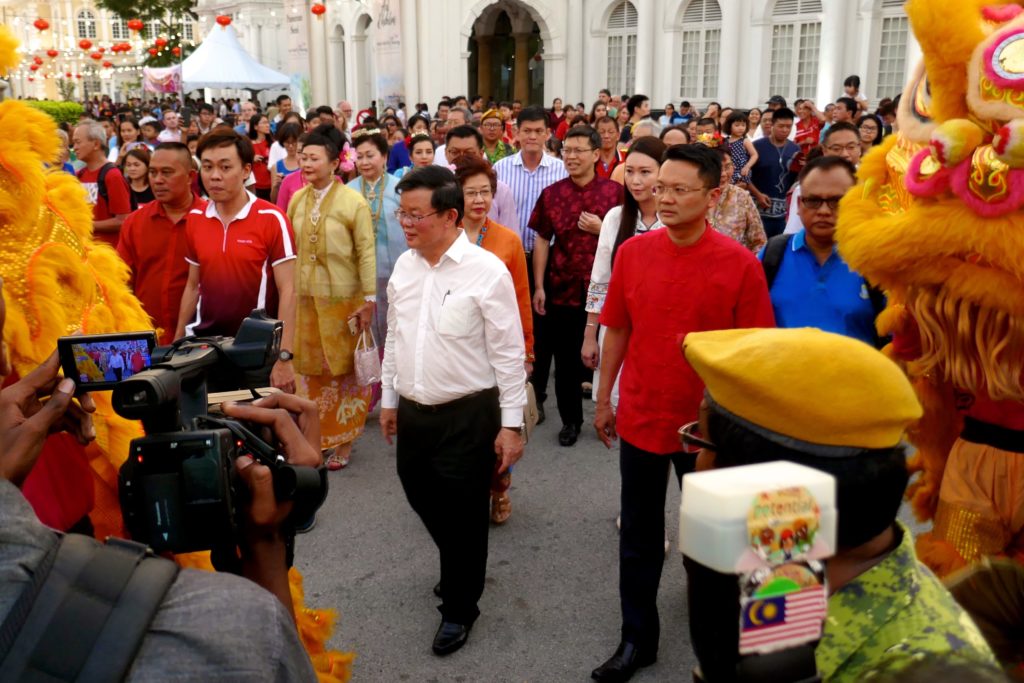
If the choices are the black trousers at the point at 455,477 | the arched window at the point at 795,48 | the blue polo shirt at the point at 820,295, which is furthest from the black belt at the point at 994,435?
the arched window at the point at 795,48

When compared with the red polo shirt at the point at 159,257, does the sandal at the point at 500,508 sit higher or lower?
lower

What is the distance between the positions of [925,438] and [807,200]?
3.19 ft

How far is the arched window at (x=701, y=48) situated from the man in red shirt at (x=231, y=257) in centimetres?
1747

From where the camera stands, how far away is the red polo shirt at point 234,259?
4.15 metres

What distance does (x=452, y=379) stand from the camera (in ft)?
10.9

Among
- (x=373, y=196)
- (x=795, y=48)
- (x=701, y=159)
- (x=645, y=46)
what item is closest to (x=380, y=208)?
(x=373, y=196)

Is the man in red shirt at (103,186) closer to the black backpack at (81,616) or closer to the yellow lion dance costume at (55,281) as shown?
the yellow lion dance costume at (55,281)

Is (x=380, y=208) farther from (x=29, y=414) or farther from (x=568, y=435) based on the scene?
(x=29, y=414)

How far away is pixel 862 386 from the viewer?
1.26 m

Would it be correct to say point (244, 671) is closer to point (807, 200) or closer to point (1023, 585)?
point (1023, 585)

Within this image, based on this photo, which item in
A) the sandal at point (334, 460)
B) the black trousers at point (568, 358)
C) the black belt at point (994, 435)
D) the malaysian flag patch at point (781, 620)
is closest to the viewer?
the malaysian flag patch at point (781, 620)

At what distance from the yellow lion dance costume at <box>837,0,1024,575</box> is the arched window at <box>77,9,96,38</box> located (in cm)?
7939

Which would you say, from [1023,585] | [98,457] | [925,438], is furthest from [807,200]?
[98,457]

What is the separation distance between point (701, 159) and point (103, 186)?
4.95 m
